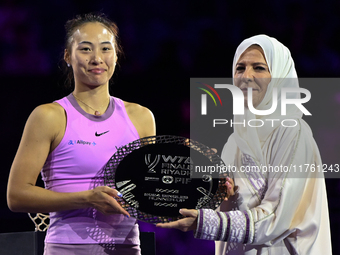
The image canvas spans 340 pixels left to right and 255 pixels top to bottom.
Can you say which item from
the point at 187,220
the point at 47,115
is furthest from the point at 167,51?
the point at 187,220

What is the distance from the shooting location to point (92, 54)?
1.63m

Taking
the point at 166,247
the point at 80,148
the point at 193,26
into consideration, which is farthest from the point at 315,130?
the point at 80,148

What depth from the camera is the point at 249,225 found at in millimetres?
1464

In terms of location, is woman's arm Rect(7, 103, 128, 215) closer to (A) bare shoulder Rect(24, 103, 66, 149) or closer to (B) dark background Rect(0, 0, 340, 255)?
(A) bare shoulder Rect(24, 103, 66, 149)

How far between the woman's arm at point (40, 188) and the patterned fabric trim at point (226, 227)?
274 mm

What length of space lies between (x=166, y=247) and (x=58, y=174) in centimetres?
168

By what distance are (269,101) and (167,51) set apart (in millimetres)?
1451

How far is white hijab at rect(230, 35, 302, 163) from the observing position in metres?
1.60

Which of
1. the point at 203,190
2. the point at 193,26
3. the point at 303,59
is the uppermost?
the point at 193,26

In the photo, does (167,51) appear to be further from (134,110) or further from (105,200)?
(105,200)

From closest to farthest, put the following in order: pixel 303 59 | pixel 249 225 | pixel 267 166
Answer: pixel 249 225, pixel 267 166, pixel 303 59

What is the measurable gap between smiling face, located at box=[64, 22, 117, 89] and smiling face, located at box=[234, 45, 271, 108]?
0.51m

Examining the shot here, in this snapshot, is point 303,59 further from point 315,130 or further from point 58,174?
point 58,174

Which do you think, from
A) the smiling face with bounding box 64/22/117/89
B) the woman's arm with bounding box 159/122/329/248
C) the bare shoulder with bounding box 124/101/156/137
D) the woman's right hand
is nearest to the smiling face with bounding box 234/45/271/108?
the woman's arm with bounding box 159/122/329/248
